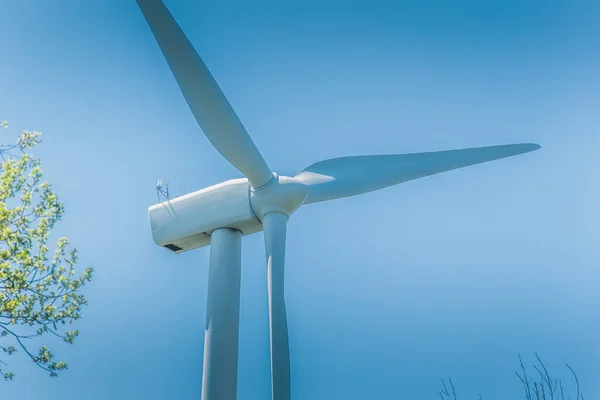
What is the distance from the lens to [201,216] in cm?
969

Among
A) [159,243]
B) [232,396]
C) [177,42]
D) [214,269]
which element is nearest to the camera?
[177,42]

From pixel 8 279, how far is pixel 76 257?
1.35m

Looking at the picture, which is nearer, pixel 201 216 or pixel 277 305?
pixel 277 305

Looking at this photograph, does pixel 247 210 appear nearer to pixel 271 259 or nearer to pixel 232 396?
pixel 271 259

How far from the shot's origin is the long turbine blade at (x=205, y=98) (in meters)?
7.43

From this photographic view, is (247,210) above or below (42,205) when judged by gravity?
below

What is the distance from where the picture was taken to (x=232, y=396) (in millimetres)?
8383

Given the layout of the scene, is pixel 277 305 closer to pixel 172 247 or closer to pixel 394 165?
pixel 172 247

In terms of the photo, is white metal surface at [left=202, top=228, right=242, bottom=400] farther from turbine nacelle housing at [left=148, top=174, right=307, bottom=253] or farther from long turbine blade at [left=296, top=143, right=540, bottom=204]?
long turbine blade at [left=296, top=143, right=540, bottom=204]

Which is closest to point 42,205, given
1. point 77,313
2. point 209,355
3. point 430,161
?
point 77,313

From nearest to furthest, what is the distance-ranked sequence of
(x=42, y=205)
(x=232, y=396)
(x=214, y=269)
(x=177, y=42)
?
1. (x=177, y=42)
2. (x=232, y=396)
3. (x=214, y=269)
4. (x=42, y=205)

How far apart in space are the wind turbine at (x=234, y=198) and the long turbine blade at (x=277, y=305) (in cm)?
1

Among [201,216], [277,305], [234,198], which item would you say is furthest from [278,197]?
[277,305]

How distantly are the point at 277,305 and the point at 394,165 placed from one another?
3.46 meters
